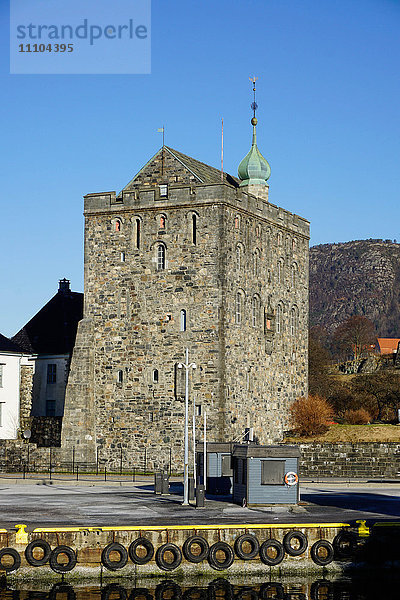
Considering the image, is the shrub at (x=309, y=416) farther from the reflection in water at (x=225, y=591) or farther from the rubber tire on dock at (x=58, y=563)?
the rubber tire on dock at (x=58, y=563)

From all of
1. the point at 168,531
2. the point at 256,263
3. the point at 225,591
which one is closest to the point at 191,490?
the point at 168,531

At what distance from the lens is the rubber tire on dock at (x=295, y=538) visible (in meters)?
39.6

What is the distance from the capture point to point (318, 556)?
3991 centimetres

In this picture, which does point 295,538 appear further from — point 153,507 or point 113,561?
point 153,507

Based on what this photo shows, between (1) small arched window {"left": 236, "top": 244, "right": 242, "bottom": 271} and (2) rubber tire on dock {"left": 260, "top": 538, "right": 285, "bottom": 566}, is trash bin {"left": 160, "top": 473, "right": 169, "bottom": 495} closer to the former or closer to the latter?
(2) rubber tire on dock {"left": 260, "top": 538, "right": 285, "bottom": 566}

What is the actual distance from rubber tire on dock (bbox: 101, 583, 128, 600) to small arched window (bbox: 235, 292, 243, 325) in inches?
1371

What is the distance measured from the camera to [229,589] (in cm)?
3809

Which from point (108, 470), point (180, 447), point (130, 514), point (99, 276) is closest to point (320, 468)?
point (180, 447)

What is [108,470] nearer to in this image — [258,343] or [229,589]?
[258,343]

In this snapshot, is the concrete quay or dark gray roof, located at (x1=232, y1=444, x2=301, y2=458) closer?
the concrete quay

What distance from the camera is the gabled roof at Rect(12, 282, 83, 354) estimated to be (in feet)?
263

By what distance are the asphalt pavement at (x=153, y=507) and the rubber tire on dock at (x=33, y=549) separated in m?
2.01

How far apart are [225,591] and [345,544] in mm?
4838

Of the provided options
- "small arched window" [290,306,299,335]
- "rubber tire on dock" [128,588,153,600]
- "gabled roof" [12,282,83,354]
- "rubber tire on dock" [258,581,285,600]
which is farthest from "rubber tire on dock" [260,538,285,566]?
"gabled roof" [12,282,83,354]
